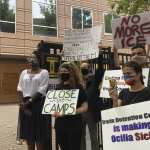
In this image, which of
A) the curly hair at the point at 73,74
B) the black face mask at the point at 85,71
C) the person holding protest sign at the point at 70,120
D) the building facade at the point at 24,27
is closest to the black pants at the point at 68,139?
the person holding protest sign at the point at 70,120

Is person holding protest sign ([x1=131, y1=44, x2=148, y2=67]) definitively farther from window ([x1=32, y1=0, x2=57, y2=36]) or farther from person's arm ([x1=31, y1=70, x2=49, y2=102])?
window ([x1=32, y1=0, x2=57, y2=36])

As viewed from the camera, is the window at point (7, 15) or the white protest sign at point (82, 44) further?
the window at point (7, 15)

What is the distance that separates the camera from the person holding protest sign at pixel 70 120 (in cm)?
711

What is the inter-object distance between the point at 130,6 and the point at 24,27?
61.4 ft

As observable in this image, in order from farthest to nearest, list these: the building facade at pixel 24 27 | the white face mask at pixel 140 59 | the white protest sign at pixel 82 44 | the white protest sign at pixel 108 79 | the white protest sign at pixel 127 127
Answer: the building facade at pixel 24 27 → the white protest sign at pixel 82 44 → the white protest sign at pixel 108 79 → the white face mask at pixel 140 59 → the white protest sign at pixel 127 127

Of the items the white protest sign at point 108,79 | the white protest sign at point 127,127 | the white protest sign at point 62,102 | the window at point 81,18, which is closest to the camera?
the white protest sign at point 127,127

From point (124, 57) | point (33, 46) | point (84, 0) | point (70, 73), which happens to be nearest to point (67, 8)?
point (84, 0)

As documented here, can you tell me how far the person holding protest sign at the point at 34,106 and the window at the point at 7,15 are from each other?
25.2 m

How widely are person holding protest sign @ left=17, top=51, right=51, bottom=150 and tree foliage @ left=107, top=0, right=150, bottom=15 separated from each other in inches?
336

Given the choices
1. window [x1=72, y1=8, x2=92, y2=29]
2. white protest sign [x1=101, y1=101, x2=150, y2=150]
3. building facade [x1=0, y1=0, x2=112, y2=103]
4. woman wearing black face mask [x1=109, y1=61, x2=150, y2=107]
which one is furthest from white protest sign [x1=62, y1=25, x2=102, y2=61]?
window [x1=72, y1=8, x2=92, y2=29]

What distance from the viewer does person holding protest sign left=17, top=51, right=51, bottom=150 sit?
8.59 metres

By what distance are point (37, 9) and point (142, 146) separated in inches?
1236

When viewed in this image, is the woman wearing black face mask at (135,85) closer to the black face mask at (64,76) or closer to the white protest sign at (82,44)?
the black face mask at (64,76)

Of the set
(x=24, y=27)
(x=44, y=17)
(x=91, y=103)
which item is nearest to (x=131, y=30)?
(x=91, y=103)
